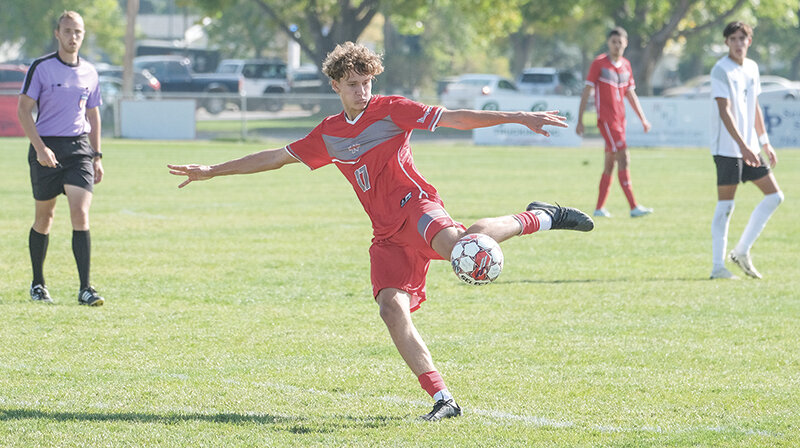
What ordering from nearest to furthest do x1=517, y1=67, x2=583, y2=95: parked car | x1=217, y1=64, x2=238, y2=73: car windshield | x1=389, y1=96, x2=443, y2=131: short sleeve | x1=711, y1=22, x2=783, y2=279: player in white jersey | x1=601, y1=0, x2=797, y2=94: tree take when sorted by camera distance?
1. x1=389, y1=96, x2=443, y2=131: short sleeve
2. x1=711, y1=22, x2=783, y2=279: player in white jersey
3. x1=601, y1=0, x2=797, y2=94: tree
4. x1=517, y1=67, x2=583, y2=95: parked car
5. x1=217, y1=64, x2=238, y2=73: car windshield


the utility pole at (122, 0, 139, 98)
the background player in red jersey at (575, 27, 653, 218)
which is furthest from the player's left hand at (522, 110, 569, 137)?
the utility pole at (122, 0, 139, 98)

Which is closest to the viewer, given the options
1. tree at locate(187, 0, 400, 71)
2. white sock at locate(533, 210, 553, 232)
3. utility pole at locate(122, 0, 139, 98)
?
white sock at locate(533, 210, 553, 232)

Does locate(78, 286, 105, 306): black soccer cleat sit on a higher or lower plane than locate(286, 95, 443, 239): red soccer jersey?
lower

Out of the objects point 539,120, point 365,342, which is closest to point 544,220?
point 539,120

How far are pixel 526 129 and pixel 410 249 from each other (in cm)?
2489

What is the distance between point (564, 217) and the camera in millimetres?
5773

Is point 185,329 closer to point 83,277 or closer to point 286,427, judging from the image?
point 83,277

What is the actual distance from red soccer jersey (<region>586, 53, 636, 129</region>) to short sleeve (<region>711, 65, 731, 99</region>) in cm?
511

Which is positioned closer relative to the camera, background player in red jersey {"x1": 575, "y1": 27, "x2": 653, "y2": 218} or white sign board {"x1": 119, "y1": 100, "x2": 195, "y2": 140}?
background player in red jersey {"x1": 575, "y1": 27, "x2": 653, "y2": 218}

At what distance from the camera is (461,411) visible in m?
5.14

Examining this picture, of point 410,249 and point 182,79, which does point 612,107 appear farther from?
point 182,79

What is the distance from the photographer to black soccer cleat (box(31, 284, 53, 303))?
8.18 metres

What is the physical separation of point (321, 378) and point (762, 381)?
8.18ft

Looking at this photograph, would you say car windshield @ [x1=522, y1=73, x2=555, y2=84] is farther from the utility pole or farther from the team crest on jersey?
the team crest on jersey
